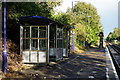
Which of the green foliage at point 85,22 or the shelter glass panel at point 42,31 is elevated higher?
the green foliage at point 85,22

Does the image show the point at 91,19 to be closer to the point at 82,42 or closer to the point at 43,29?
the point at 82,42

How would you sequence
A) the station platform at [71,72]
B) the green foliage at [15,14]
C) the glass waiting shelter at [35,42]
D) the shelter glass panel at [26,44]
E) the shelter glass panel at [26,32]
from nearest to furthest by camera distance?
→ the station platform at [71,72] → the glass waiting shelter at [35,42] → the shelter glass panel at [26,44] → the shelter glass panel at [26,32] → the green foliage at [15,14]

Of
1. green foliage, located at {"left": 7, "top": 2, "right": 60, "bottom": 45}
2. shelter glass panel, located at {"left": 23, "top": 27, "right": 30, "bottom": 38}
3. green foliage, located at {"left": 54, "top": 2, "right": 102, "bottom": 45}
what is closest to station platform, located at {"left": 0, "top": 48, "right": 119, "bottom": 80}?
shelter glass panel, located at {"left": 23, "top": 27, "right": 30, "bottom": 38}

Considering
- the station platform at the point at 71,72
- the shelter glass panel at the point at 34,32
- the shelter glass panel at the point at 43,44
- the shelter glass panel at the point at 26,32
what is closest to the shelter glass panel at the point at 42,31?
the shelter glass panel at the point at 34,32

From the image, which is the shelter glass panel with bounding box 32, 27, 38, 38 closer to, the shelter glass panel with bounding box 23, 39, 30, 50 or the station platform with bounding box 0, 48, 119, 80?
the shelter glass panel with bounding box 23, 39, 30, 50

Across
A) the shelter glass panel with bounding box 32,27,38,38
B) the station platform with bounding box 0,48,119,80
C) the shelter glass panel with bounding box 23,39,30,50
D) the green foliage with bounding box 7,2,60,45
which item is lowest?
the station platform with bounding box 0,48,119,80

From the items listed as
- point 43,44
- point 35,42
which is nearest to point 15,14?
point 35,42

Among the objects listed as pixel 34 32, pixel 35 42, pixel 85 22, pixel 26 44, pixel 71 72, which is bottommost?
pixel 71 72

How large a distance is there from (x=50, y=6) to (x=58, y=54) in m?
7.47

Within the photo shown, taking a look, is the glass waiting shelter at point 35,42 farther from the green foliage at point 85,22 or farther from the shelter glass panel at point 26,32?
the green foliage at point 85,22

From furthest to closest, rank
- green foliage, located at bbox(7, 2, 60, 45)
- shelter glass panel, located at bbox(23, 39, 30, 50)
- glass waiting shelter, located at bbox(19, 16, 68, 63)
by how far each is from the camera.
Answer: green foliage, located at bbox(7, 2, 60, 45), shelter glass panel, located at bbox(23, 39, 30, 50), glass waiting shelter, located at bbox(19, 16, 68, 63)

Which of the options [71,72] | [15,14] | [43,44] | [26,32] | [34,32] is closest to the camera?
[71,72]

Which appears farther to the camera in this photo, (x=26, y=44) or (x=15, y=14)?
(x=15, y=14)

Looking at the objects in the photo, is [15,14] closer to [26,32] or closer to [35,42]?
[26,32]
